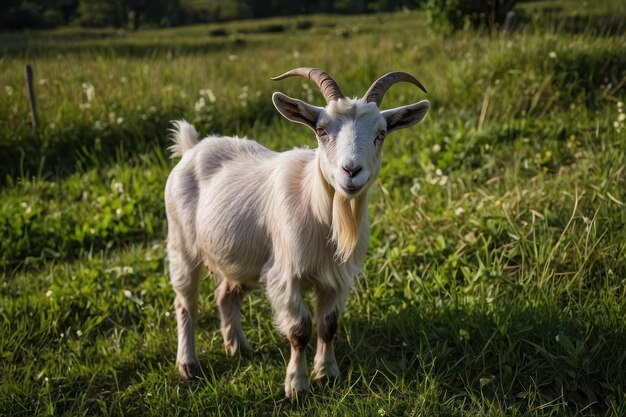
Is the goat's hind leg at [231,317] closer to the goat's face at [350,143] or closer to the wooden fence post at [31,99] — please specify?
the goat's face at [350,143]

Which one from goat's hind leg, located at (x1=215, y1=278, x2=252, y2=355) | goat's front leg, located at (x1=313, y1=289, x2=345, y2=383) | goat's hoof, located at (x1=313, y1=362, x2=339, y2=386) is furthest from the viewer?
goat's hind leg, located at (x1=215, y1=278, x2=252, y2=355)

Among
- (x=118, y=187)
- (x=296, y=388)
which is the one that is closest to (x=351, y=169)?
(x=296, y=388)

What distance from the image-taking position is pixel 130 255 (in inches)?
216

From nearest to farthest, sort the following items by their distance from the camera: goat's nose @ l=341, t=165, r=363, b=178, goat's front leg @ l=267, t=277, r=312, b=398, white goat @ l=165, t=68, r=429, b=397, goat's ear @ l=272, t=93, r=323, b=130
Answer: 1. goat's nose @ l=341, t=165, r=363, b=178
2. white goat @ l=165, t=68, r=429, b=397
3. goat's ear @ l=272, t=93, r=323, b=130
4. goat's front leg @ l=267, t=277, r=312, b=398

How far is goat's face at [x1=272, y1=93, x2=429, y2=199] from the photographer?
3.06 metres

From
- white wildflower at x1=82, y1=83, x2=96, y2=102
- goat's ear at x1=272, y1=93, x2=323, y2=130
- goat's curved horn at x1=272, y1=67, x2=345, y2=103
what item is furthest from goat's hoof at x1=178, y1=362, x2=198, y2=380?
white wildflower at x1=82, y1=83, x2=96, y2=102

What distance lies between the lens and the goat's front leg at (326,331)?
3.74 meters

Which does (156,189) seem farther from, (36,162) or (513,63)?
(513,63)

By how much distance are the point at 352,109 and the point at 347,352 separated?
1.77m

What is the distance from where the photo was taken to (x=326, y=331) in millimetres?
3777

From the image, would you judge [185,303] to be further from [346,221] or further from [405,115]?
[405,115]

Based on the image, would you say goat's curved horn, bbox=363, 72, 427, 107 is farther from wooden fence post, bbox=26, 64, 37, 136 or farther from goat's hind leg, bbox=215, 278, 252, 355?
wooden fence post, bbox=26, 64, 37, 136

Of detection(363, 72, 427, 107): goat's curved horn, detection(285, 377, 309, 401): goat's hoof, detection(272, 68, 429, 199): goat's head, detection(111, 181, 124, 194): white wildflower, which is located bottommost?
detection(285, 377, 309, 401): goat's hoof

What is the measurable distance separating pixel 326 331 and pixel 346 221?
80 centimetres
